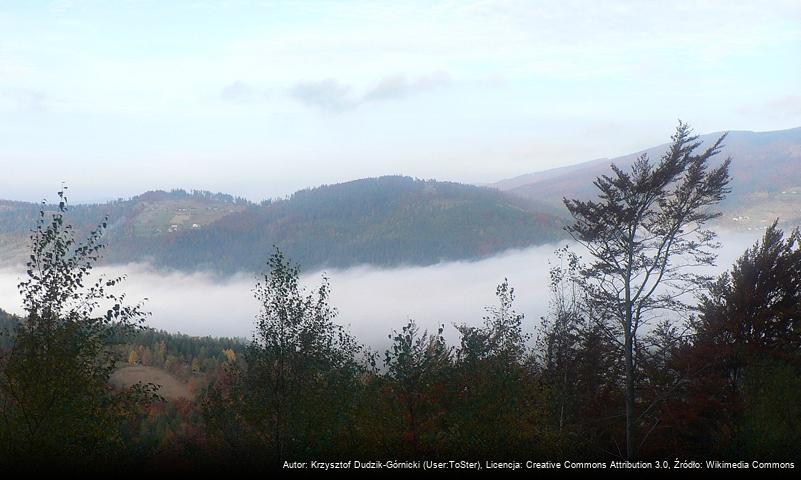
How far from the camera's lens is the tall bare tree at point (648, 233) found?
22125 mm

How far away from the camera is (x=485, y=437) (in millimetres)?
22938

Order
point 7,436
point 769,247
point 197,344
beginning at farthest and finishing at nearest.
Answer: point 197,344, point 769,247, point 7,436

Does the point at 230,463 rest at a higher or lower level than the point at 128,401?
lower

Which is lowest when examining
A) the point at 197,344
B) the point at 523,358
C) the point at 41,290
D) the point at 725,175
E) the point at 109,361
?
the point at 197,344

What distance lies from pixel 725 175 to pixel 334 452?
18.0 m

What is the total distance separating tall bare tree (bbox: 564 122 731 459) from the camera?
22125mm

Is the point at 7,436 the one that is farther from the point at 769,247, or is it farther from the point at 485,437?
the point at 769,247

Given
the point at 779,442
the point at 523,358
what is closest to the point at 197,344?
the point at 523,358

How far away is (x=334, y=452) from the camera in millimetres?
22859

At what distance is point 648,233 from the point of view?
23.0 m

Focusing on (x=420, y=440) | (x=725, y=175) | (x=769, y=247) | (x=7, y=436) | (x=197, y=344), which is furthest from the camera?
(x=197, y=344)

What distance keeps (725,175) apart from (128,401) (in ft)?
74.7

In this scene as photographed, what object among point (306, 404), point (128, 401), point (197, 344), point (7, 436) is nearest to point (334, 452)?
point (306, 404)

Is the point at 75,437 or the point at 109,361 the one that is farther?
the point at 109,361
